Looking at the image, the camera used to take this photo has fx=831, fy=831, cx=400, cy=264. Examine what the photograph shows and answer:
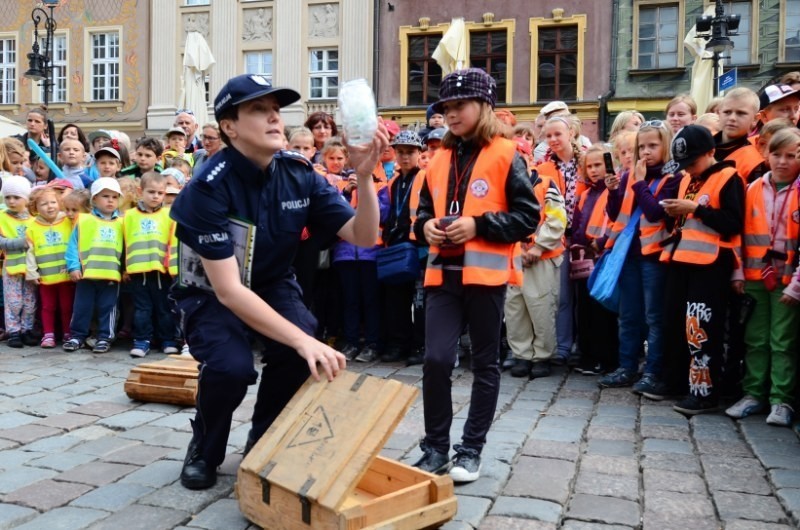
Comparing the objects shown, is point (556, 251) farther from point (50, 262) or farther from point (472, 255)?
point (50, 262)

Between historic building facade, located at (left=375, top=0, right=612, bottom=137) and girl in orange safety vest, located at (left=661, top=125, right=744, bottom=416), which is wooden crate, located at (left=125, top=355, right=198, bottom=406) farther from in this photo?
historic building facade, located at (left=375, top=0, right=612, bottom=137)

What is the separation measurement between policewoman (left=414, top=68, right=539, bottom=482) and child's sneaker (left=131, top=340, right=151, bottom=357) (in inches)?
175

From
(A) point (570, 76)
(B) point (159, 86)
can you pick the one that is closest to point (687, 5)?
(A) point (570, 76)

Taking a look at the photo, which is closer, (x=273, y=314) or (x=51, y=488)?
(x=273, y=314)

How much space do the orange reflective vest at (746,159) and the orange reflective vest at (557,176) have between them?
5.09 feet

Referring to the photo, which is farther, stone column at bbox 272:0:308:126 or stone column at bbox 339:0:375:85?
stone column at bbox 272:0:308:126

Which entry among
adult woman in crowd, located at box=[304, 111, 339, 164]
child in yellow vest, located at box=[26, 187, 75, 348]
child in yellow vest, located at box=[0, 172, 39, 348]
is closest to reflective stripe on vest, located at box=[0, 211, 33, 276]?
child in yellow vest, located at box=[0, 172, 39, 348]

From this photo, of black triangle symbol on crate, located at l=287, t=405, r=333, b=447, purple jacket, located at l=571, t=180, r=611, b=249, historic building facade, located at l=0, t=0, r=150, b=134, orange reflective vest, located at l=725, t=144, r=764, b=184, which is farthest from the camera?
historic building facade, located at l=0, t=0, r=150, b=134

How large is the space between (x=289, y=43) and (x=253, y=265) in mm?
25557

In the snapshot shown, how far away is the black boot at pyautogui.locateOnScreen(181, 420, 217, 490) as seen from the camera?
150 inches

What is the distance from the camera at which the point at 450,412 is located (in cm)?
397

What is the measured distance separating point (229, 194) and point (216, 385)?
85 cm

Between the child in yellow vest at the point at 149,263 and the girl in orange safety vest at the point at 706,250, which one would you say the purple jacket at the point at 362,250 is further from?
the girl in orange safety vest at the point at 706,250

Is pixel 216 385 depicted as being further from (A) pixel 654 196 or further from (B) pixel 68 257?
(B) pixel 68 257
